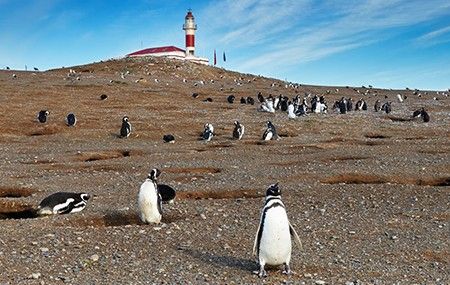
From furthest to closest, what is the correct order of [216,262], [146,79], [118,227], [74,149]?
1. [146,79]
2. [74,149]
3. [118,227]
4. [216,262]

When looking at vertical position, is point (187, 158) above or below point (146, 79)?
below

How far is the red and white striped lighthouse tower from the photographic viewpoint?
81438 mm

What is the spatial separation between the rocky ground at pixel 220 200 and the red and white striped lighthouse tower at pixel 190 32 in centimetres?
5178

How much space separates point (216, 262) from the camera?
25.9ft

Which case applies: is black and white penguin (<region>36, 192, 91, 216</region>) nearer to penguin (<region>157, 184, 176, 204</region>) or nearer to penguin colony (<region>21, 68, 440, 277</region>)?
penguin colony (<region>21, 68, 440, 277</region>)

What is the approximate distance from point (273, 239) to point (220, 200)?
5116 mm

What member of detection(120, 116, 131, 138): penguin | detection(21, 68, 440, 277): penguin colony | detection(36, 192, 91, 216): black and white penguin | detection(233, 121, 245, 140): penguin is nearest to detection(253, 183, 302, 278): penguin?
detection(21, 68, 440, 277): penguin colony

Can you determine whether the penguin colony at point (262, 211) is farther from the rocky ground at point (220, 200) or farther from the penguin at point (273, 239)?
the rocky ground at point (220, 200)

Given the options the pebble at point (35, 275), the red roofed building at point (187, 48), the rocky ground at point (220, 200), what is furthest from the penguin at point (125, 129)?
the red roofed building at point (187, 48)

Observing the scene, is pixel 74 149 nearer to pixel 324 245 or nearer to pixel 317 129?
pixel 317 129

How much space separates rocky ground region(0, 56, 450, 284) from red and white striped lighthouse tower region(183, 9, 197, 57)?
170ft

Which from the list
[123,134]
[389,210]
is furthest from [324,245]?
[123,134]

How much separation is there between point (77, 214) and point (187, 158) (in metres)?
8.31

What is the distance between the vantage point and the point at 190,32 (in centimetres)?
8181
